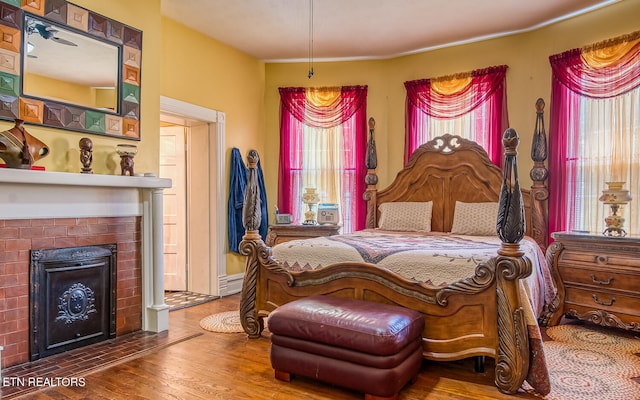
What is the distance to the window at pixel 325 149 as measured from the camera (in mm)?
5352

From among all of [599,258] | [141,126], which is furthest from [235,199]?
[599,258]

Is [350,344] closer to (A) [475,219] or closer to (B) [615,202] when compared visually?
(A) [475,219]

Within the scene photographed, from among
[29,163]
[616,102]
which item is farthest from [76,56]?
[616,102]

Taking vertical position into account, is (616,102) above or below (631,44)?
below

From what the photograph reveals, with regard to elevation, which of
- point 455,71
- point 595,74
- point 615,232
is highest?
point 455,71

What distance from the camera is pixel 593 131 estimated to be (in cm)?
392

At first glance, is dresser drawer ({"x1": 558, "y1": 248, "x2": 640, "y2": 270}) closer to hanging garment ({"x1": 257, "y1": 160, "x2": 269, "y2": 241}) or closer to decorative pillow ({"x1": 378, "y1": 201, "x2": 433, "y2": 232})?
decorative pillow ({"x1": 378, "y1": 201, "x2": 433, "y2": 232})

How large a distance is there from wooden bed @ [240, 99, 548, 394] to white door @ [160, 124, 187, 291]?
2004mm

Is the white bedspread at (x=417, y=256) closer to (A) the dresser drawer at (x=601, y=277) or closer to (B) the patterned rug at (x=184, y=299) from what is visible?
(A) the dresser drawer at (x=601, y=277)

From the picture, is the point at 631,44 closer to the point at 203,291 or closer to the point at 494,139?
the point at 494,139

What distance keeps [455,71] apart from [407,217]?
6.07 feet

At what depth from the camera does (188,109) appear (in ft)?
14.8

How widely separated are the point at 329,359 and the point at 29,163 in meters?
2.30

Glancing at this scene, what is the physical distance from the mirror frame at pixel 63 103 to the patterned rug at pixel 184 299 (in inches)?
74.6
